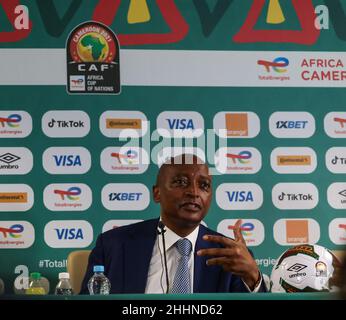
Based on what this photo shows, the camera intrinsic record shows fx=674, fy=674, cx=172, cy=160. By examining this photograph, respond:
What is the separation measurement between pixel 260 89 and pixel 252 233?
91cm

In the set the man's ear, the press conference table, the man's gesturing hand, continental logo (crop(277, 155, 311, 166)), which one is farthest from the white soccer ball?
continental logo (crop(277, 155, 311, 166))

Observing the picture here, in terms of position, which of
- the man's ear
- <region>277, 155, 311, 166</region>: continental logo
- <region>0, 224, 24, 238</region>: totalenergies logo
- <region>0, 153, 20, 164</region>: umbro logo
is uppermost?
<region>0, 153, 20, 164</region>: umbro logo

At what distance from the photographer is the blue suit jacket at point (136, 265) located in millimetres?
3506

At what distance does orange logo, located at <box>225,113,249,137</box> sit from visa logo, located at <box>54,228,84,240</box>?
1.11 metres

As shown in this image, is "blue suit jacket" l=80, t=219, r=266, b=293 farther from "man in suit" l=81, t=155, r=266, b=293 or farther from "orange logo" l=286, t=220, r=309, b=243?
"orange logo" l=286, t=220, r=309, b=243

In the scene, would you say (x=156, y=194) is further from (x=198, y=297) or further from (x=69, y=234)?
(x=198, y=297)

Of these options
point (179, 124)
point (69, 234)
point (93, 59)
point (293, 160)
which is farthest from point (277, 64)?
point (69, 234)

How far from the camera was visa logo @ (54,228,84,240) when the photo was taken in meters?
4.10

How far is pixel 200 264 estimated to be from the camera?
11.9 ft

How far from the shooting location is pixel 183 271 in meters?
3.54

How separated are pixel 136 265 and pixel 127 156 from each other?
0.85m

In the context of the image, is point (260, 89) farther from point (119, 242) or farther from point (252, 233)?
point (119, 242)

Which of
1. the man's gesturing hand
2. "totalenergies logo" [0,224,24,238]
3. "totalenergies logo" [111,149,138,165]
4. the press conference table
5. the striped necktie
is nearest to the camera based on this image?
Answer: the press conference table

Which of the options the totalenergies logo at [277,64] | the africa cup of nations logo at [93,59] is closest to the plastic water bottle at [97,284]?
the africa cup of nations logo at [93,59]
